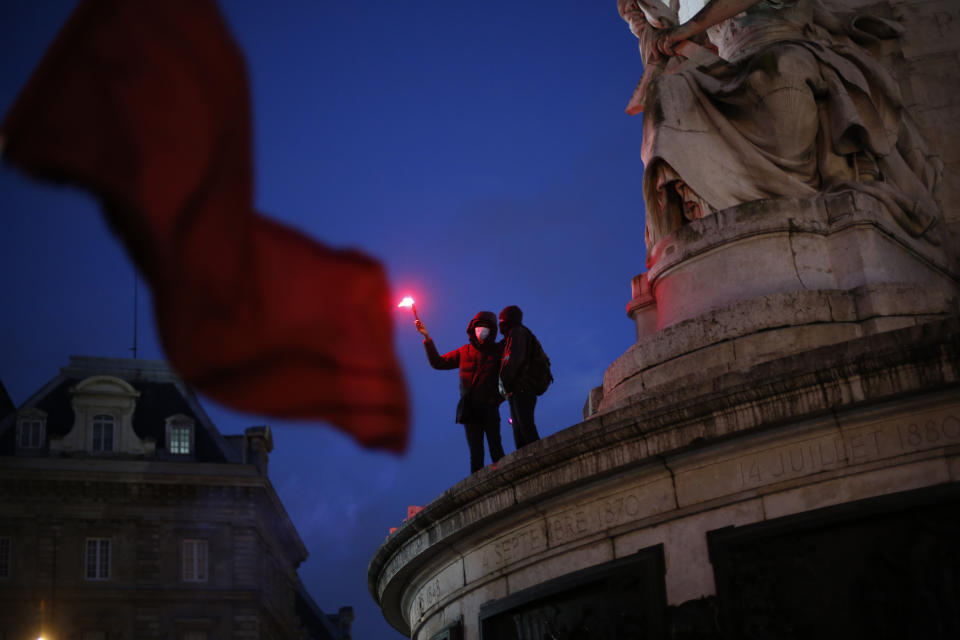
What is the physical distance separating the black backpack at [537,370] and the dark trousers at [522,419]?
4.4 inches

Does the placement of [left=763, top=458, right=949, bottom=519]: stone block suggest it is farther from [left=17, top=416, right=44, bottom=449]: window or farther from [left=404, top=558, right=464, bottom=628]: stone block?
[left=17, top=416, right=44, bottom=449]: window

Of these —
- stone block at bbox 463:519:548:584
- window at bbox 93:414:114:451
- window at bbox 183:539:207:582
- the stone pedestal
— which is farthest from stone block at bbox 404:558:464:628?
window at bbox 93:414:114:451

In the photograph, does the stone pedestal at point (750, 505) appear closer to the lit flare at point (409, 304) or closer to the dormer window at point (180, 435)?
the lit flare at point (409, 304)

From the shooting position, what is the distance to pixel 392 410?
4.80 m

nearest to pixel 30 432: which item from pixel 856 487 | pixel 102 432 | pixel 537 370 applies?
pixel 102 432

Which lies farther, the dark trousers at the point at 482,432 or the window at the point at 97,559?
the window at the point at 97,559

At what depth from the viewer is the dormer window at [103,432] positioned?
1797 inches

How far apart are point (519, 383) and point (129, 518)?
34.5m

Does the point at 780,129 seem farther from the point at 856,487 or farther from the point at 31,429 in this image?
the point at 31,429

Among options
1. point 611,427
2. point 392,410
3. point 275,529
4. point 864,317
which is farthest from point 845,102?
point 275,529

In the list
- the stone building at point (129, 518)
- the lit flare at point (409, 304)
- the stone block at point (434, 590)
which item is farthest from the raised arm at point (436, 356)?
the stone building at point (129, 518)

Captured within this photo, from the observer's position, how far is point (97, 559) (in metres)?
42.9

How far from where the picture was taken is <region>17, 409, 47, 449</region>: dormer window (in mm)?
45188

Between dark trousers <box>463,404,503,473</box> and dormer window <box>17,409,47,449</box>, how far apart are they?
120 feet
